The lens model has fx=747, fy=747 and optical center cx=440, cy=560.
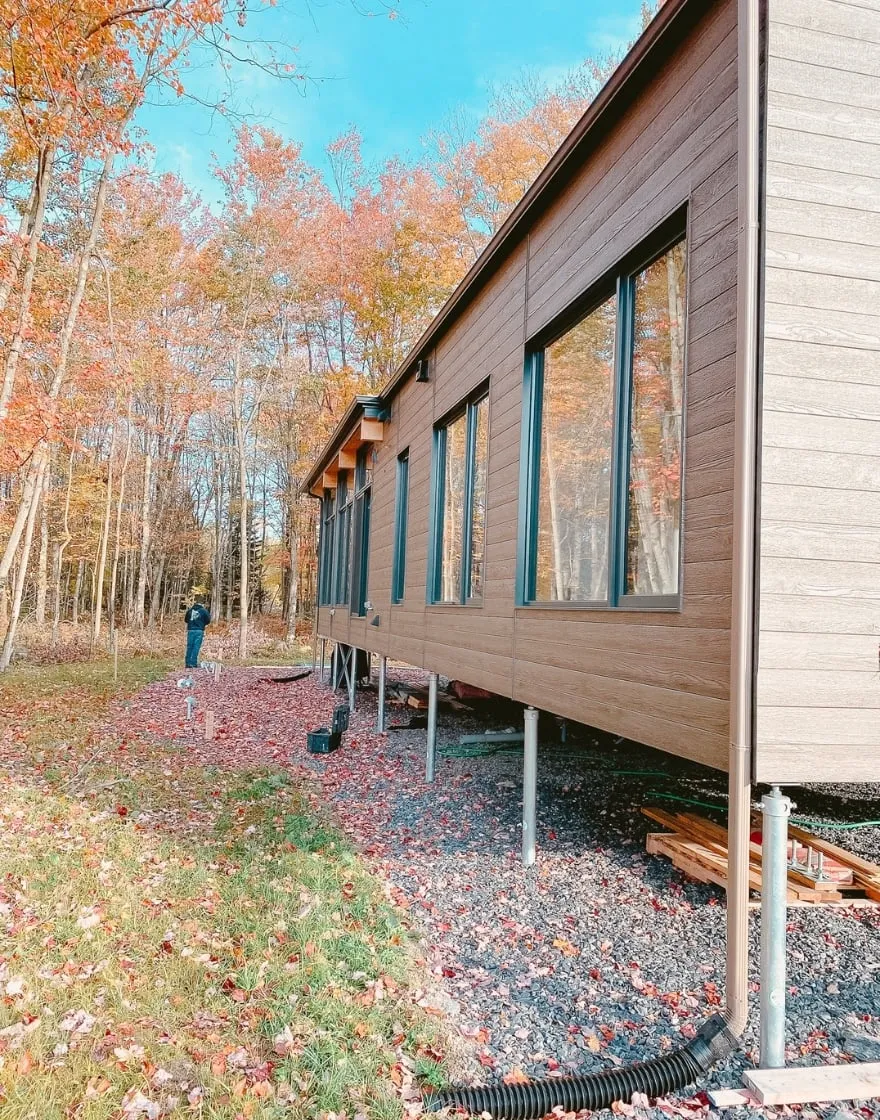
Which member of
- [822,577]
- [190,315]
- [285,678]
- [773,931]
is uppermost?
[190,315]

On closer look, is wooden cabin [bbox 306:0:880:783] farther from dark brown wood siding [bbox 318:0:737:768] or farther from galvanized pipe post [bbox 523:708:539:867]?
galvanized pipe post [bbox 523:708:539:867]

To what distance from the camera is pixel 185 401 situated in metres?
18.8

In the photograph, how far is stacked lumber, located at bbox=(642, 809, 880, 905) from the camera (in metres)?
3.60

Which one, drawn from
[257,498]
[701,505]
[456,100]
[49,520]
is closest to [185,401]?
[49,520]

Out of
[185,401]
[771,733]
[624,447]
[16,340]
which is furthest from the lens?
[185,401]

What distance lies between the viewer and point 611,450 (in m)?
3.64

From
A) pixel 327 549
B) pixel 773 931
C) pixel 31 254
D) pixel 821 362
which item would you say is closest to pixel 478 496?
pixel 821 362

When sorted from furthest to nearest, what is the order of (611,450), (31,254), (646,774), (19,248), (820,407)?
(19,248), (31,254), (646,774), (611,450), (820,407)

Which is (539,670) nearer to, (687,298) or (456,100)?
(687,298)

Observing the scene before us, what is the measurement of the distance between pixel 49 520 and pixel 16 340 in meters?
12.1

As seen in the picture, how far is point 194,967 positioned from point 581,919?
186 cm

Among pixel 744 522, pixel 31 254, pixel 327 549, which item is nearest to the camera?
pixel 744 522

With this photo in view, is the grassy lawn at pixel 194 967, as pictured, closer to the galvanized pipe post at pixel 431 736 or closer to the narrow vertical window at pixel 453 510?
the galvanized pipe post at pixel 431 736

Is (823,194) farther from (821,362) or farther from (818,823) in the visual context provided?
(818,823)
